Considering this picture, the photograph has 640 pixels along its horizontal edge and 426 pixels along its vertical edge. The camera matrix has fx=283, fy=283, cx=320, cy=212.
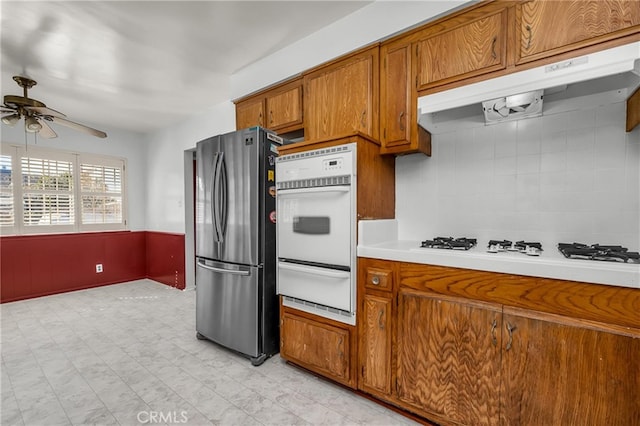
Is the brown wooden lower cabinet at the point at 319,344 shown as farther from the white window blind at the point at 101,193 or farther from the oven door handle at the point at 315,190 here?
the white window blind at the point at 101,193

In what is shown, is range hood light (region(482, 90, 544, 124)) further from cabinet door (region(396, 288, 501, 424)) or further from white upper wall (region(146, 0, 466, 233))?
cabinet door (region(396, 288, 501, 424))

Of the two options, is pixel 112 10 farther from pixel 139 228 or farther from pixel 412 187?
pixel 139 228

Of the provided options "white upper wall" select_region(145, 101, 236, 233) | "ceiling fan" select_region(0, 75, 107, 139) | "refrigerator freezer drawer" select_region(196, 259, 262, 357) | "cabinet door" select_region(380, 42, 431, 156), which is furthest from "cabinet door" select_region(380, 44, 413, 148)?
"ceiling fan" select_region(0, 75, 107, 139)

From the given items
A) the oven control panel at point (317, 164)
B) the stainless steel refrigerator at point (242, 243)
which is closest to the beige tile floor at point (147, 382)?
the stainless steel refrigerator at point (242, 243)

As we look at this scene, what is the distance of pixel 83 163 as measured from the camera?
14.6ft

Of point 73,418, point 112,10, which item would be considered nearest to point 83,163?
point 112,10

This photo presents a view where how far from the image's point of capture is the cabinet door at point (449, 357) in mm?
1334

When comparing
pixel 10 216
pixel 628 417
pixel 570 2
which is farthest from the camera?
pixel 10 216

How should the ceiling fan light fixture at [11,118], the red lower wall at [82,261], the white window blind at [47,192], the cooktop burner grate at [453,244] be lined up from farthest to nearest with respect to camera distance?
1. the white window blind at [47,192]
2. the red lower wall at [82,261]
3. the ceiling fan light fixture at [11,118]
4. the cooktop burner grate at [453,244]

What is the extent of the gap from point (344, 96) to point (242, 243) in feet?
4.53

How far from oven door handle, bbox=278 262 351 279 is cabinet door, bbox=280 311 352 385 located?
35 centimetres

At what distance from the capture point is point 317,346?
1938 millimetres

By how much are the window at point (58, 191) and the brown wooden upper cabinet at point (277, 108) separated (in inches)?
131

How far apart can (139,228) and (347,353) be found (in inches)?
188
